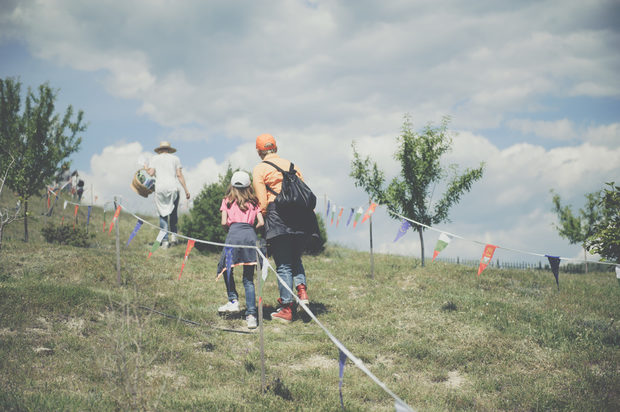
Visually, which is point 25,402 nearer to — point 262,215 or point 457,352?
point 262,215

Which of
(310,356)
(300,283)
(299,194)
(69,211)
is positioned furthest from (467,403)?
(69,211)

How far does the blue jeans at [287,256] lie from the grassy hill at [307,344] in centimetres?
68

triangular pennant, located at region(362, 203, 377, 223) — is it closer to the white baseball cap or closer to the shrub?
the white baseball cap

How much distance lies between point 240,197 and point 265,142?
1.00m

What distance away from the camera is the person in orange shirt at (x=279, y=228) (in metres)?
6.44

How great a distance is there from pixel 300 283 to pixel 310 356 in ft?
4.48

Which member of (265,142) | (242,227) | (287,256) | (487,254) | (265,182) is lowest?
(287,256)

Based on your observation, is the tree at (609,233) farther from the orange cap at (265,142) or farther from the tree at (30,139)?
the tree at (30,139)

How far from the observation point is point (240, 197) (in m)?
6.48

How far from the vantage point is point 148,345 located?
5.27m

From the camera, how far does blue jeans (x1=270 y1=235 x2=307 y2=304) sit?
653cm

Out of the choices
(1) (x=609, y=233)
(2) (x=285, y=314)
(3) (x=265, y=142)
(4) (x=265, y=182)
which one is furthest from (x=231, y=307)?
(1) (x=609, y=233)

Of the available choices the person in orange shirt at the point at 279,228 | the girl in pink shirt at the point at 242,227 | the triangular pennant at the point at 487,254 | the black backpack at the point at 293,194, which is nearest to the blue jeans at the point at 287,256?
the person in orange shirt at the point at 279,228

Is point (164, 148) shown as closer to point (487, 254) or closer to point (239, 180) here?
point (239, 180)
